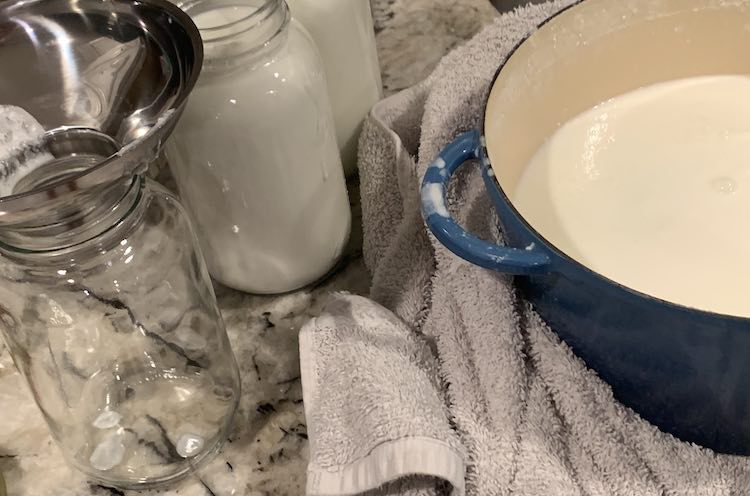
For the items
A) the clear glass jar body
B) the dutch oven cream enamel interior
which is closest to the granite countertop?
the clear glass jar body

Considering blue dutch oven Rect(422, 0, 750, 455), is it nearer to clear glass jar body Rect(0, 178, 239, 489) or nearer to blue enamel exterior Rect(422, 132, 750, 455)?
blue enamel exterior Rect(422, 132, 750, 455)

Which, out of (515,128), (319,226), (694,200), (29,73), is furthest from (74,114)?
(694,200)

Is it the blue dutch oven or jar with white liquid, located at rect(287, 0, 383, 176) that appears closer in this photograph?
the blue dutch oven

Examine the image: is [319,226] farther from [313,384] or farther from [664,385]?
[664,385]

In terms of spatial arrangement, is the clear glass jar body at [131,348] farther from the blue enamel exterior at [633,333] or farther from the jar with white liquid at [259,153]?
→ the blue enamel exterior at [633,333]

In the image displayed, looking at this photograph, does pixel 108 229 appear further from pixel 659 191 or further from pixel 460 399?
pixel 659 191

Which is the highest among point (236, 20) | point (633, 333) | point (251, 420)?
point (236, 20)

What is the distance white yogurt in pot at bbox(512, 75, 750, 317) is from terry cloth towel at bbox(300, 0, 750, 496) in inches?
2.1

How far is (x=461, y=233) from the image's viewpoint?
439 mm

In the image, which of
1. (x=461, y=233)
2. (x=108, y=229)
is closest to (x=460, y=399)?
(x=461, y=233)

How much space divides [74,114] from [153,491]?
0.76 feet

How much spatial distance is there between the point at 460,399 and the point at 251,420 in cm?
15

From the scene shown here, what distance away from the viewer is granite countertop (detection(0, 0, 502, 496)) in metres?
0.52

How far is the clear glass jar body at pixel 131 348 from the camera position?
504 millimetres
